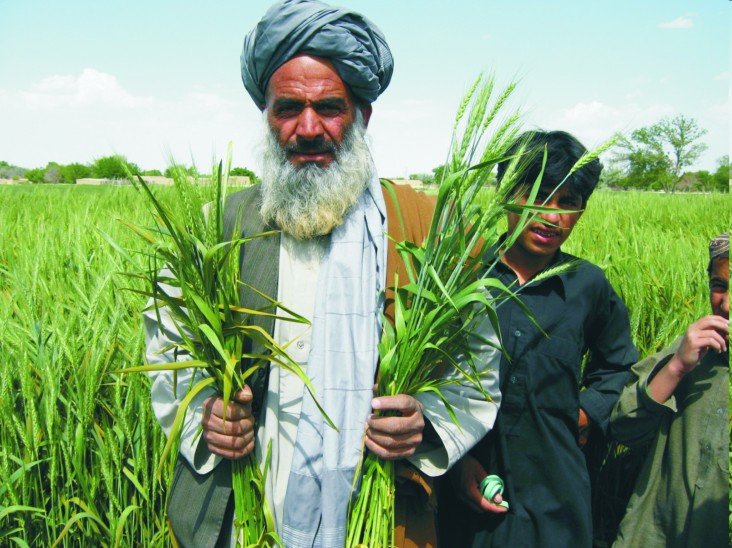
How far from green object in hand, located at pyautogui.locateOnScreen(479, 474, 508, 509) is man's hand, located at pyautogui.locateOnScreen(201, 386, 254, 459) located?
0.70 m

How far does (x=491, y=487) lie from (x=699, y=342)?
0.66 m

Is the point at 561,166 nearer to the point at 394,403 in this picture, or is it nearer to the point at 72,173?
the point at 394,403

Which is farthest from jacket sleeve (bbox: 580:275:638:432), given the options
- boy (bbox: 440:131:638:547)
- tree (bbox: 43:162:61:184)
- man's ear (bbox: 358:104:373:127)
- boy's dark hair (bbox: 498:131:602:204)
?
tree (bbox: 43:162:61:184)

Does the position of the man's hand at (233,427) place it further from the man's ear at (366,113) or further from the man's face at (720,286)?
the man's face at (720,286)

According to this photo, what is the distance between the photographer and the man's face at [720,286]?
1.50 meters

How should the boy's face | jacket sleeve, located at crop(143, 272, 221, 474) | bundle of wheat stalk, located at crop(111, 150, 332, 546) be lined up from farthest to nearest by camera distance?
1. the boy's face
2. jacket sleeve, located at crop(143, 272, 221, 474)
3. bundle of wheat stalk, located at crop(111, 150, 332, 546)

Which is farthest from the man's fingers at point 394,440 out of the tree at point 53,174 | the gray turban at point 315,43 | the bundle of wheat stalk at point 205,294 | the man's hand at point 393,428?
the tree at point 53,174

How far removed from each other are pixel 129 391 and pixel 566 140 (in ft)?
4.99

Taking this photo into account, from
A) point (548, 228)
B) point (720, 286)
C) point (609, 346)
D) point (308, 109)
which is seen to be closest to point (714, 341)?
point (720, 286)

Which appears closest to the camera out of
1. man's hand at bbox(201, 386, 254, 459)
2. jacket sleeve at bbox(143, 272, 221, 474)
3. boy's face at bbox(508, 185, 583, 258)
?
man's hand at bbox(201, 386, 254, 459)

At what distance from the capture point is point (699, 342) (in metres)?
1.46

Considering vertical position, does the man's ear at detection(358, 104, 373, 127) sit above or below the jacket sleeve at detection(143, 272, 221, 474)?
above

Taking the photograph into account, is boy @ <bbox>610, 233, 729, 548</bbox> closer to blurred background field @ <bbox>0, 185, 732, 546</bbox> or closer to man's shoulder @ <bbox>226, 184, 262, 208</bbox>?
blurred background field @ <bbox>0, 185, 732, 546</bbox>

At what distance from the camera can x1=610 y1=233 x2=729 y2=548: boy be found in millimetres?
1487
